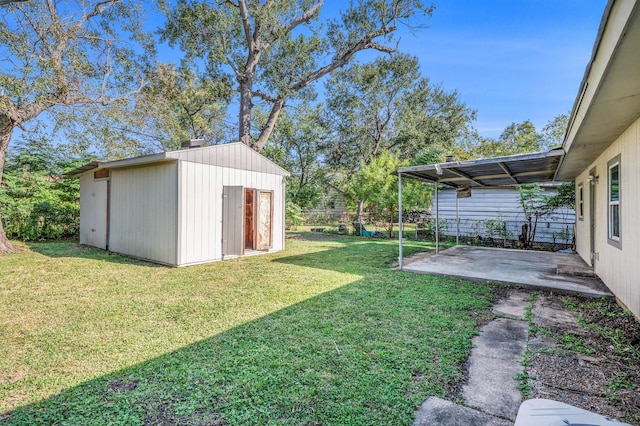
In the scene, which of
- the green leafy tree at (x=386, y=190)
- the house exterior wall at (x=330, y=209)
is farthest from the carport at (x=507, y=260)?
the house exterior wall at (x=330, y=209)

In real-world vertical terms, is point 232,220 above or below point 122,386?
above

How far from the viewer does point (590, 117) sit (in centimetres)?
330

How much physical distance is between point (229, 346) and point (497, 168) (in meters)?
6.52

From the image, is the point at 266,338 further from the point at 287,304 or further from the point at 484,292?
the point at 484,292

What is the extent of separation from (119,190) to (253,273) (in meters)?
4.80

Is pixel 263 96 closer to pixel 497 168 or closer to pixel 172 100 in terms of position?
pixel 172 100

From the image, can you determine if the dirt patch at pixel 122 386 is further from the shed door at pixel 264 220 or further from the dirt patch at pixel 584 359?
the shed door at pixel 264 220

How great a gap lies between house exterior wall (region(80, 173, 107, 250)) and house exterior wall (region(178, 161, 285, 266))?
145 inches

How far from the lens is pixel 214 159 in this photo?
283 inches

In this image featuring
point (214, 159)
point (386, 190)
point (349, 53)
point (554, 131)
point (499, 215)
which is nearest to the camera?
point (214, 159)

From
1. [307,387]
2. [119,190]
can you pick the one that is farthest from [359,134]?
[307,387]

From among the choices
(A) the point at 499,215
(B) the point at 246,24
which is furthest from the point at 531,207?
(B) the point at 246,24

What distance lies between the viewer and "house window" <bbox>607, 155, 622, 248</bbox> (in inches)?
167

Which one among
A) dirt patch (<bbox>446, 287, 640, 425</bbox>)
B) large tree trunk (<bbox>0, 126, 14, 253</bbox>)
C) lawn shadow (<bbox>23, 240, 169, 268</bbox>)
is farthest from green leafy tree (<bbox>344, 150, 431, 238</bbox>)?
large tree trunk (<bbox>0, 126, 14, 253</bbox>)
